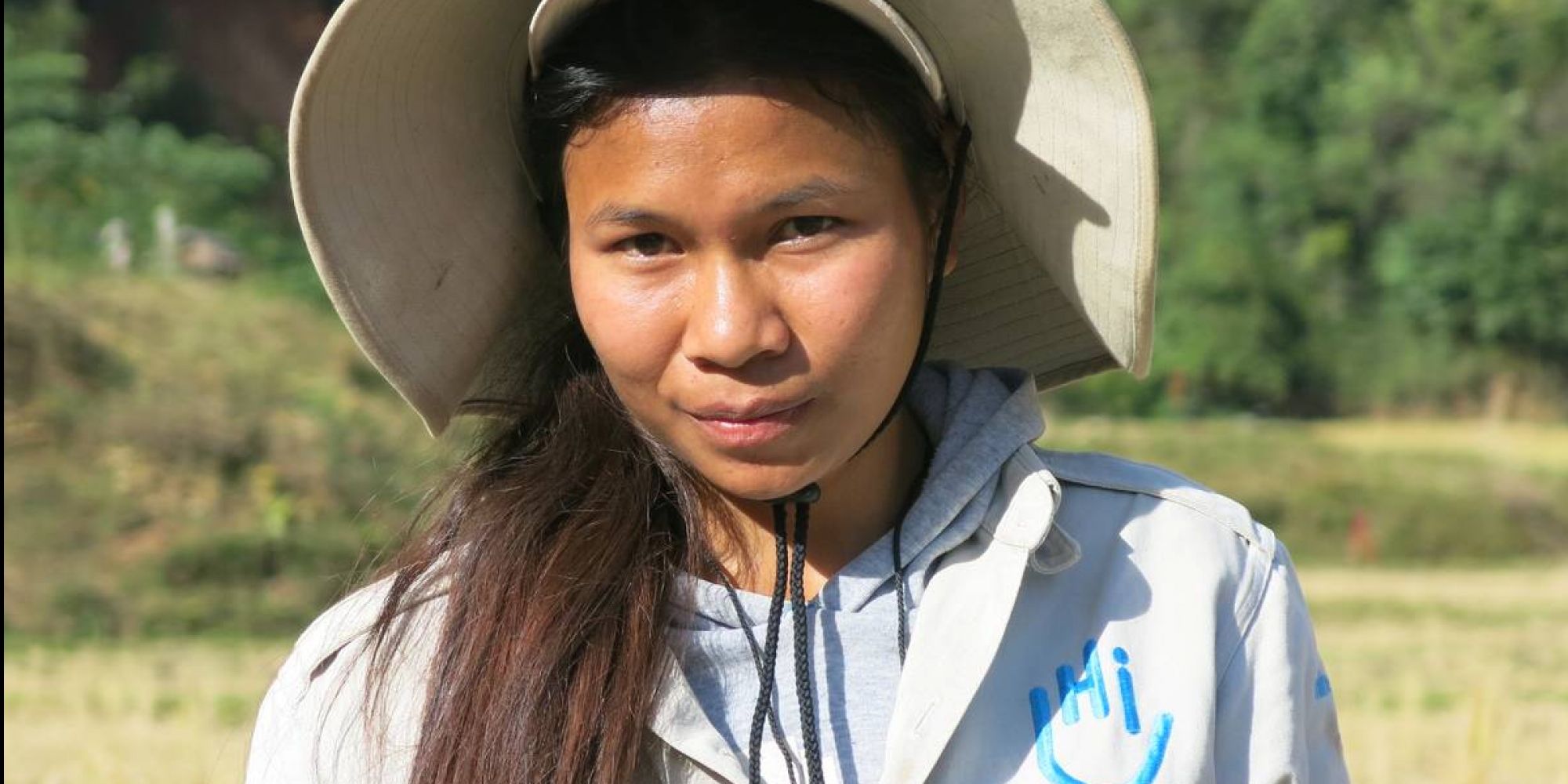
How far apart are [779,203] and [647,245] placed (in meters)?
0.13

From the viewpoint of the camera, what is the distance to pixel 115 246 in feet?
47.6

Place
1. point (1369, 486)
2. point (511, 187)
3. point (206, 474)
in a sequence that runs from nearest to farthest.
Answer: point (511, 187), point (206, 474), point (1369, 486)

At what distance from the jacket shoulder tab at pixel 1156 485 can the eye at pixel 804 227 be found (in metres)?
0.38

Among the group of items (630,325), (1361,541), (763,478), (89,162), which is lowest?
(1361,541)

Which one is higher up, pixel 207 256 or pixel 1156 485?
pixel 207 256

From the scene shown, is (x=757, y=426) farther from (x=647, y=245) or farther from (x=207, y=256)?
(x=207, y=256)

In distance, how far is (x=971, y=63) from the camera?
72.6 inches

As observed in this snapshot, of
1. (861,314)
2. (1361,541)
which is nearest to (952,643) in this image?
(861,314)

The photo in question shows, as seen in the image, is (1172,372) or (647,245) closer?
(647,245)

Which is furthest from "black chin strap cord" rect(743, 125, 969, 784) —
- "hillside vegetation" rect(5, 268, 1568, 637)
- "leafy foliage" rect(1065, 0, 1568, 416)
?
"leafy foliage" rect(1065, 0, 1568, 416)

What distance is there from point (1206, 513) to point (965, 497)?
23 cm

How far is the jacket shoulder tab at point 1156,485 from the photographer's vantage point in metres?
1.87

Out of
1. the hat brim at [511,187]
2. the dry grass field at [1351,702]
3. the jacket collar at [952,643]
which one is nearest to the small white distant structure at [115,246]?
the dry grass field at [1351,702]

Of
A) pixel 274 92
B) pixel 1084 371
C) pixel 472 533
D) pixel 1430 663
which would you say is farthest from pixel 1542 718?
pixel 274 92
